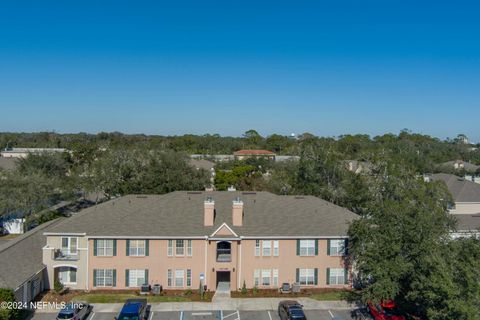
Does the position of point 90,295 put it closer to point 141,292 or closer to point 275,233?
point 141,292

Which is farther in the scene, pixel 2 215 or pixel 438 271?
pixel 2 215

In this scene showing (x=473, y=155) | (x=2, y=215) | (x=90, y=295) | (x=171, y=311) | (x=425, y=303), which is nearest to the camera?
(x=425, y=303)

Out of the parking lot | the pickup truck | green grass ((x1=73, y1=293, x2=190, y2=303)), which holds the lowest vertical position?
the parking lot

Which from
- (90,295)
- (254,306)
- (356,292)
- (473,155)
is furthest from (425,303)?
(473,155)

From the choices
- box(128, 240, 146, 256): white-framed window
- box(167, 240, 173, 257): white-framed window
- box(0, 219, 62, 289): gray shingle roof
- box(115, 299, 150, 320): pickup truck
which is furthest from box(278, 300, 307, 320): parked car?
box(0, 219, 62, 289): gray shingle roof

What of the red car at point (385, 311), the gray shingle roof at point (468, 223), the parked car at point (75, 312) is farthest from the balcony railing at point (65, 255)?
the gray shingle roof at point (468, 223)

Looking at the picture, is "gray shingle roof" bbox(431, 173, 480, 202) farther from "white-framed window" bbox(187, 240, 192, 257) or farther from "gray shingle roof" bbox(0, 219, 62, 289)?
"gray shingle roof" bbox(0, 219, 62, 289)

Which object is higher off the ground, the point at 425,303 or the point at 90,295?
the point at 425,303

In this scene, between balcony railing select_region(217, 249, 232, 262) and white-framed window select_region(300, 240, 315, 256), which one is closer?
balcony railing select_region(217, 249, 232, 262)
